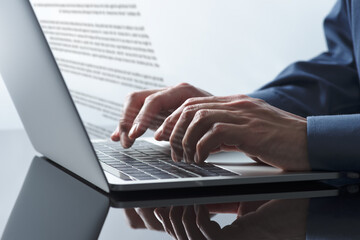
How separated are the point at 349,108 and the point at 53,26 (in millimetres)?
869

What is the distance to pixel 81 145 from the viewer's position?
0.57 m

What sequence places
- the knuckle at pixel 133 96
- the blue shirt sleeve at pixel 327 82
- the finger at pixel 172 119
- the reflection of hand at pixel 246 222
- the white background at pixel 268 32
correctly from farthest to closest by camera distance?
the white background at pixel 268 32
the blue shirt sleeve at pixel 327 82
the knuckle at pixel 133 96
the finger at pixel 172 119
the reflection of hand at pixel 246 222

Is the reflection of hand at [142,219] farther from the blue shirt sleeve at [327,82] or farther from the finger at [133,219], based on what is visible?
the blue shirt sleeve at [327,82]

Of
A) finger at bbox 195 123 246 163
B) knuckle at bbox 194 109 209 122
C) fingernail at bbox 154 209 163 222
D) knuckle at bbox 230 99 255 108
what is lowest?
fingernail at bbox 154 209 163 222

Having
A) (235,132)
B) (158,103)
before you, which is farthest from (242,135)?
(158,103)

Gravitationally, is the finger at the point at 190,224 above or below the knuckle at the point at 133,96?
below

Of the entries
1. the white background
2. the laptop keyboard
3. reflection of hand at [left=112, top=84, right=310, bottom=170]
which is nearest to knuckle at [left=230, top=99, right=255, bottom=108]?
reflection of hand at [left=112, top=84, right=310, bottom=170]

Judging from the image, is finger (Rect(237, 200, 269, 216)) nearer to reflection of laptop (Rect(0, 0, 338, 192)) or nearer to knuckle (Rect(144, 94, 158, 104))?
reflection of laptop (Rect(0, 0, 338, 192))

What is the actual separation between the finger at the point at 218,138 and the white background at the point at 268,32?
5.45 ft

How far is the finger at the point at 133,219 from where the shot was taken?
51 centimetres

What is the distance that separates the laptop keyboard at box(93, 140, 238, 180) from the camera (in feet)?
2.08

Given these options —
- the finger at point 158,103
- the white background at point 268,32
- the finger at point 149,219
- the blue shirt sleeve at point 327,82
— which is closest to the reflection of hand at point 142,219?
the finger at point 149,219

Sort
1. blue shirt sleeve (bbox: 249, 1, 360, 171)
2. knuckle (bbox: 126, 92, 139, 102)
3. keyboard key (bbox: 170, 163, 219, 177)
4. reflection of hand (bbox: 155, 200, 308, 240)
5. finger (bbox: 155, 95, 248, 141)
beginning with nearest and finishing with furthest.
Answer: reflection of hand (bbox: 155, 200, 308, 240) < keyboard key (bbox: 170, 163, 219, 177) < finger (bbox: 155, 95, 248, 141) < knuckle (bbox: 126, 92, 139, 102) < blue shirt sleeve (bbox: 249, 1, 360, 171)

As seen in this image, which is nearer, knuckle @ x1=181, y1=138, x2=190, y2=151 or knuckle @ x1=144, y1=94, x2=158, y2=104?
knuckle @ x1=181, y1=138, x2=190, y2=151
